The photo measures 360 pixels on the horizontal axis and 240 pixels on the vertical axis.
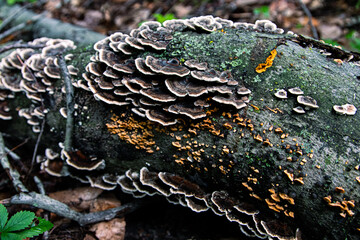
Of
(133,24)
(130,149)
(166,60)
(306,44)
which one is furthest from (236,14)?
(130,149)

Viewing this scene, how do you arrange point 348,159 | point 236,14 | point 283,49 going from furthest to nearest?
point 236,14 < point 283,49 < point 348,159

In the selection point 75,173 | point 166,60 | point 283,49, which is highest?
point 283,49

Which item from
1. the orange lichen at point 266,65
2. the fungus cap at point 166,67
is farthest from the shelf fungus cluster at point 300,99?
the fungus cap at point 166,67

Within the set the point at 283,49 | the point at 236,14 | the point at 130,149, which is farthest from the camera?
the point at 236,14

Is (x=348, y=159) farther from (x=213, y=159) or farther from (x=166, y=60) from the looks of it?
(x=166, y=60)

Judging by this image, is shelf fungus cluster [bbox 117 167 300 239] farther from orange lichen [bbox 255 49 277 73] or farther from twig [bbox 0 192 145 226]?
orange lichen [bbox 255 49 277 73]

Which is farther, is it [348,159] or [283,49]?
[283,49]
